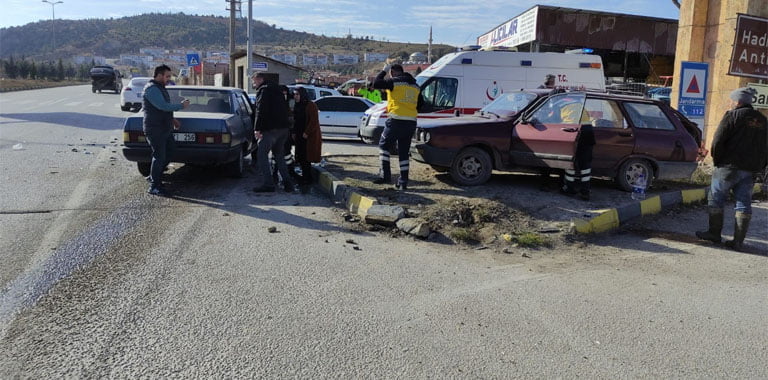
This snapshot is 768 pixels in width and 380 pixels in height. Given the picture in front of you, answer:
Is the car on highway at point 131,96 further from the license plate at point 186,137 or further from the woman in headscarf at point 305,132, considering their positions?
the woman in headscarf at point 305,132

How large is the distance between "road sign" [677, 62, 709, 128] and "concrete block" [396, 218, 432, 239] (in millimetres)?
7028

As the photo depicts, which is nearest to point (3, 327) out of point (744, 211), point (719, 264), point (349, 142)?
point (719, 264)

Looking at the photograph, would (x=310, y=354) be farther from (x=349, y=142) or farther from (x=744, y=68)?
(x=349, y=142)

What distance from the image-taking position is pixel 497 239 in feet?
20.5

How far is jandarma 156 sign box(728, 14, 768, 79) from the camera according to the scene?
10.9 meters

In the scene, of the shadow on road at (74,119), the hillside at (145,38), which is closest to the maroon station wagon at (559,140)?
the shadow on road at (74,119)

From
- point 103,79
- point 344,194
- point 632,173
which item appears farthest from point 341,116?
point 103,79

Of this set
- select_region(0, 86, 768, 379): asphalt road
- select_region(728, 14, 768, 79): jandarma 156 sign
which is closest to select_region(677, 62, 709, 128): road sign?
select_region(728, 14, 768, 79): jandarma 156 sign

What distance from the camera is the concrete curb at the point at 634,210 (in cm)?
662

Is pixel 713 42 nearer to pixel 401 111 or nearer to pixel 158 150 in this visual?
pixel 401 111

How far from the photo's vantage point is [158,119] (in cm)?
759

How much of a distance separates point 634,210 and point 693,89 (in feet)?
15.5

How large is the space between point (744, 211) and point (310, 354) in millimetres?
5423

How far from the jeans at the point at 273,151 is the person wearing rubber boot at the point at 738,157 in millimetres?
5544
